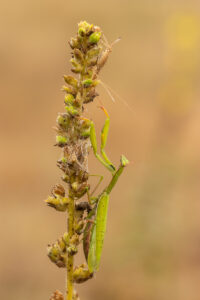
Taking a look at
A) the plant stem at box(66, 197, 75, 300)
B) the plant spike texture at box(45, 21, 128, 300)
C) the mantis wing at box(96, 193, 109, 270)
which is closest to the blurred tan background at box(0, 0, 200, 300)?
the mantis wing at box(96, 193, 109, 270)

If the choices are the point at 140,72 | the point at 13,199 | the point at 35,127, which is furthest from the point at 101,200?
the point at 140,72

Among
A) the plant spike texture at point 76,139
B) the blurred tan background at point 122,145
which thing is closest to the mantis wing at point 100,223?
the plant spike texture at point 76,139

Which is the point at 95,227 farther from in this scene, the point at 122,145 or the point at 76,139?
the point at 122,145

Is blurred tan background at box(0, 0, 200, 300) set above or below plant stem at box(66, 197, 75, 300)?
above

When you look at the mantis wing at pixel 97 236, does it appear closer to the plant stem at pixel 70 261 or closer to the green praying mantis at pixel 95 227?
the green praying mantis at pixel 95 227

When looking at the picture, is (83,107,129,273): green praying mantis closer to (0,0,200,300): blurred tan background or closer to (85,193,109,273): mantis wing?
(85,193,109,273): mantis wing

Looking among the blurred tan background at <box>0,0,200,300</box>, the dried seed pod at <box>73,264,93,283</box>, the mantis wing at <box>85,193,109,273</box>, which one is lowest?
the dried seed pod at <box>73,264,93,283</box>

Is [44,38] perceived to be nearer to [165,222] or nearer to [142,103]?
[142,103]

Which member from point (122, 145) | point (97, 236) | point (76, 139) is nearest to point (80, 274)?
point (76, 139)
